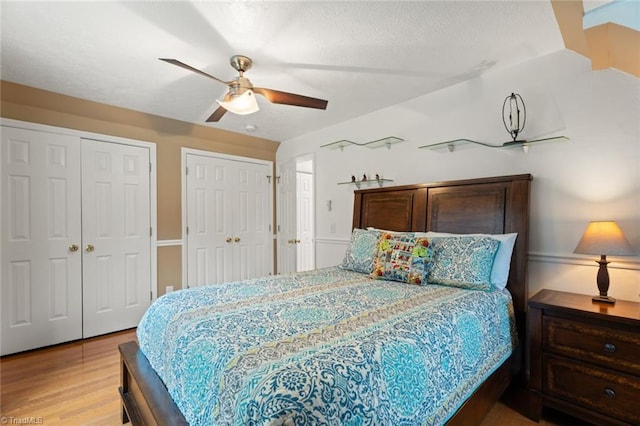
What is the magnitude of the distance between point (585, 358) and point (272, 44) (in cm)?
275

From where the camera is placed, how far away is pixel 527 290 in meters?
2.22

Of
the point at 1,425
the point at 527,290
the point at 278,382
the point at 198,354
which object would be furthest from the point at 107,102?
the point at 527,290

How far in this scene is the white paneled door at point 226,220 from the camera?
12.7 ft

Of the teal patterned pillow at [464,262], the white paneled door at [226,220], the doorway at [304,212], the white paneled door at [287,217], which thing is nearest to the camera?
the teal patterned pillow at [464,262]

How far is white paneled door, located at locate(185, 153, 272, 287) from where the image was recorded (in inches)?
153

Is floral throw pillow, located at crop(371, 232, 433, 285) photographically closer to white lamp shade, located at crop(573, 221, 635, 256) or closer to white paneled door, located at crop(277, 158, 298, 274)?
white lamp shade, located at crop(573, 221, 635, 256)

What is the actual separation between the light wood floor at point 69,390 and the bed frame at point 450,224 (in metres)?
0.21

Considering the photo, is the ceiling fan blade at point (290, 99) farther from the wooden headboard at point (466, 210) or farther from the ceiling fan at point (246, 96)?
the wooden headboard at point (466, 210)

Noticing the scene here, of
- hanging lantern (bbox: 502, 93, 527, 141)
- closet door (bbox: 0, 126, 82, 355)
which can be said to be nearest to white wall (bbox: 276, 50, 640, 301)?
hanging lantern (bbox: 502, 93, 527, 141)

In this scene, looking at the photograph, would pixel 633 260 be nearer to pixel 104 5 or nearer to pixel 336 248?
pixel 336 248

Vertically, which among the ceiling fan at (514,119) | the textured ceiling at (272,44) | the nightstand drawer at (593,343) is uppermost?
the textured ceiling at (272,44)

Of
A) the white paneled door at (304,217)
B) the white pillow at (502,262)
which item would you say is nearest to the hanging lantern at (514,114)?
the white pillow at (502,262)

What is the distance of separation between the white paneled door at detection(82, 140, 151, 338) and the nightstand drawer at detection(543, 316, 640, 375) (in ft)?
12.7

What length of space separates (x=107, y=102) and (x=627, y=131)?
444cm
